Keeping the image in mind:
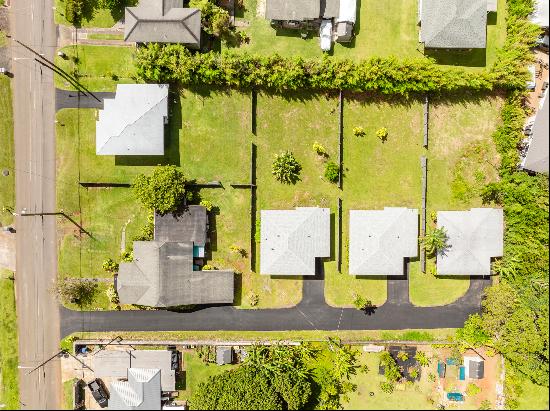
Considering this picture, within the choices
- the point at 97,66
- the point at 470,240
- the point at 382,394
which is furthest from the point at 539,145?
the point at 97,66

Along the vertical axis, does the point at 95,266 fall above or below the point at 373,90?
below

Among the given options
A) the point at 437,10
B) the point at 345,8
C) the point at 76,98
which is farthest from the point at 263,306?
the point at 437,10

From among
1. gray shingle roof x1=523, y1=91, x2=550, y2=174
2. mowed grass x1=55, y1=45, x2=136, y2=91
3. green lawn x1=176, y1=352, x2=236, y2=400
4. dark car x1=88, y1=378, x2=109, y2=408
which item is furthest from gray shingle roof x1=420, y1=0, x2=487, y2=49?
dark car x1=88, y1=378, x2=109, y2=408

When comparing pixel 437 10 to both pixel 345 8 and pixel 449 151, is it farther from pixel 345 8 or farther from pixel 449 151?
pixel 449 151

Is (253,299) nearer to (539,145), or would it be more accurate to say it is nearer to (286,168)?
(286,168)

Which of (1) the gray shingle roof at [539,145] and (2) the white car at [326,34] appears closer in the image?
(1) the gray shingle roof at [539,145]

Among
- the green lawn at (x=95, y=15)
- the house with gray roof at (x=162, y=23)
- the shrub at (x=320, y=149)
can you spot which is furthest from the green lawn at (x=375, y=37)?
the green lawn at (x=95, y=15)

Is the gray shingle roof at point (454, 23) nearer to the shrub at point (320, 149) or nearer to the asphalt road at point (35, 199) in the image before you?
the shrub at point (320, 149)
